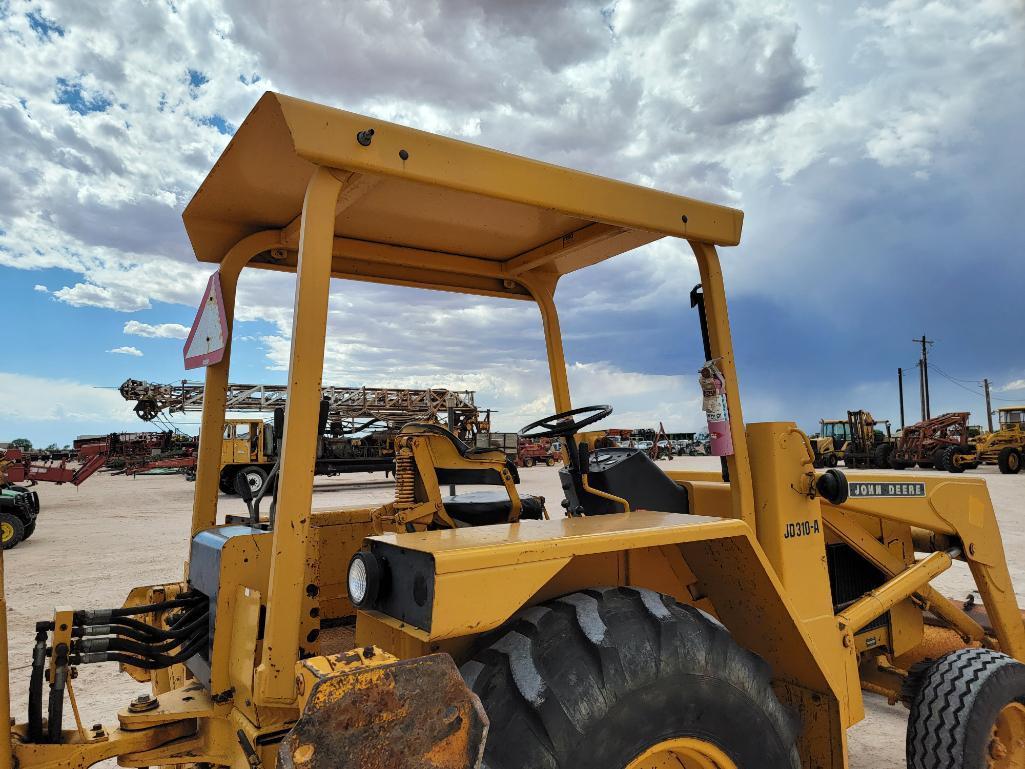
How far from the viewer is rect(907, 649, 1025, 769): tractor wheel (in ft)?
9.49

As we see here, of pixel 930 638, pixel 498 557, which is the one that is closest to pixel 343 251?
pixel 498 557

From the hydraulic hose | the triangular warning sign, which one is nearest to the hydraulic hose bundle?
the hydraulic hose

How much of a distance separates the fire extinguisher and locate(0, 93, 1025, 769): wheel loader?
1 centimetres

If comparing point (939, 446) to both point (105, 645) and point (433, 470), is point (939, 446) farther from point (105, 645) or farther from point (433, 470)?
point (105, 645)

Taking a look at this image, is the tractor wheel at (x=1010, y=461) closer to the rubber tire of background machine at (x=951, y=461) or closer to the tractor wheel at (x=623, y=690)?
the rubber tire of background machine at (x=951, y=461)

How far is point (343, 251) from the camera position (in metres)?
3.18

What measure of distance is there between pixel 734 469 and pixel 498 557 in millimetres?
1306

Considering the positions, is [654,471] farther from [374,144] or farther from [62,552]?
[62,552]

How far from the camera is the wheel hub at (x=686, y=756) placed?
6.66 feet

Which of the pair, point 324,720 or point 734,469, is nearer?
point 324,720

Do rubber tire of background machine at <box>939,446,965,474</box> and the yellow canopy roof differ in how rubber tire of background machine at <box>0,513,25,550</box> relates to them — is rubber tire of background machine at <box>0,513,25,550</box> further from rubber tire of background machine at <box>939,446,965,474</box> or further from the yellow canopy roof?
rubber tire of background machine at <box>939,446,965,474</box>

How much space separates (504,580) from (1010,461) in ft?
93.4

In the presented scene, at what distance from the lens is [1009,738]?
3.15 meters

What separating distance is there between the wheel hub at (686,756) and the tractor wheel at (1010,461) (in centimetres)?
2757
